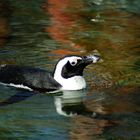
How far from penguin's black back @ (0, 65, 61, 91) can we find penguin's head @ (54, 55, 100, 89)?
123mm

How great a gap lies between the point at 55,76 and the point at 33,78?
0.36 meters

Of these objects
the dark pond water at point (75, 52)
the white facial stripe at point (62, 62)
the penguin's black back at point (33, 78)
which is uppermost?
the white facial stripe at point (62, 62)

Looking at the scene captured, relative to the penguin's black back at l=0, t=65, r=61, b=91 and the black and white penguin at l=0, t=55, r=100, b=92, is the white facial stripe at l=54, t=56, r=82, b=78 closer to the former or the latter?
the black and white penguin at l=0, t=55, r=100, b=92

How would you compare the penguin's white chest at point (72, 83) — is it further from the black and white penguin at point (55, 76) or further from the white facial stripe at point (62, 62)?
the white facial stripe at point (62, 62)

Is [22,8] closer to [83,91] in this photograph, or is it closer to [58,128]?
[83,91]

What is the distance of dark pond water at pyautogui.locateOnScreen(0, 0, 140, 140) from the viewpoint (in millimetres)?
9984

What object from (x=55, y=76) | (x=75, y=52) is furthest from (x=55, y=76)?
(x=75, y=52)

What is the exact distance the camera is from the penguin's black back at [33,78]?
11.6 metres

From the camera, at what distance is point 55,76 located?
1166cm

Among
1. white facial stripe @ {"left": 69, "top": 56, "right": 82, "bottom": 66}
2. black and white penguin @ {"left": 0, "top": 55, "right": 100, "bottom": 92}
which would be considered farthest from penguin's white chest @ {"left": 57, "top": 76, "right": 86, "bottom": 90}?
white facial stripe @ {"left": 69, "top": 56, "right": 82, "bottom": 66}

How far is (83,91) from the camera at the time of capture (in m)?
11.9

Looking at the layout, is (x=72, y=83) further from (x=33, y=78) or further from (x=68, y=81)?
(x=33, y=78)

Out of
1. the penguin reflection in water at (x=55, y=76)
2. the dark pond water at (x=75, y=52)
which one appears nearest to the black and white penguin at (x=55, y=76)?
the penguin reflection in water at (x=55, y=76)

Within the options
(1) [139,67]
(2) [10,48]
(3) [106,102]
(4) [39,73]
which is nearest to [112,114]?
(3) [106,102]
